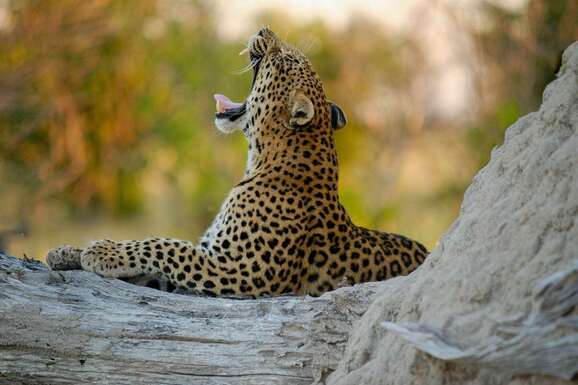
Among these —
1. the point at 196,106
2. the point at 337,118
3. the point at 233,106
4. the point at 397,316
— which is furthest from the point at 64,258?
the point at 196,106

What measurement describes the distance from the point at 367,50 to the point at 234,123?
21.7 metres

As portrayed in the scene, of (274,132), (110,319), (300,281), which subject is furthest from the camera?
(274,132)

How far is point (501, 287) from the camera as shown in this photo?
471 cm

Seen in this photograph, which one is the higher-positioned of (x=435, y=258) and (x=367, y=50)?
(x=367, y=50)

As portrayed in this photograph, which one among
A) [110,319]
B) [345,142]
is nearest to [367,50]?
[345,142]

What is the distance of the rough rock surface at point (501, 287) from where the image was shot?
4312 millimetres

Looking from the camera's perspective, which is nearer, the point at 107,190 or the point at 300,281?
the point at 300,281

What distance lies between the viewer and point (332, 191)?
7.73 meters

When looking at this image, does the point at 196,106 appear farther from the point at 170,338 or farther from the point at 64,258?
the point at 170,338

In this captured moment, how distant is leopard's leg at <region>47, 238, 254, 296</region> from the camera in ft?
22.6

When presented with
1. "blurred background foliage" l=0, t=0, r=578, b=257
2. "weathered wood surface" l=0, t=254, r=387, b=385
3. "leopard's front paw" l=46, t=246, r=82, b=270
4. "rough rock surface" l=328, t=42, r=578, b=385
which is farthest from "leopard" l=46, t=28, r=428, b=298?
"blurred background foliage" l=0, t=0, r=578, b=257

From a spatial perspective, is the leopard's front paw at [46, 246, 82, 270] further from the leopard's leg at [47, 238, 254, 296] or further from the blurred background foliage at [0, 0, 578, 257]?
the blurred background foliage at [0, 0, 578, 257]

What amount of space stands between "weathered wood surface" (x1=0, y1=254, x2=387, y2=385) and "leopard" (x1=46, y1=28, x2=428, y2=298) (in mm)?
814

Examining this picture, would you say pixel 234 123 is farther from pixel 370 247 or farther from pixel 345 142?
pixel 345 142
